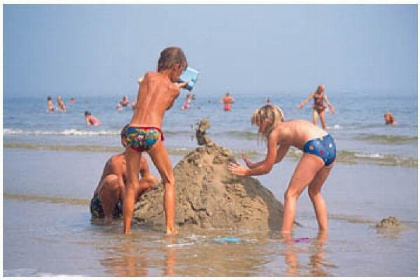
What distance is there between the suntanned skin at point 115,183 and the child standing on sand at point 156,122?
57 centimetres

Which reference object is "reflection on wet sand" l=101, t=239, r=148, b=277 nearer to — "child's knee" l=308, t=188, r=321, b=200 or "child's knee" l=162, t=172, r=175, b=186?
"child's knee" l=162, t=172, r=175, b=186

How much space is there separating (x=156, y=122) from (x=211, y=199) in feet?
3.35

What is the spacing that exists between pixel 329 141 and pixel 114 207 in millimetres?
2229

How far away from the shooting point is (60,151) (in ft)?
→ 52.1

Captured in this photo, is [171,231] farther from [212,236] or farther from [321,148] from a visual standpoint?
[321,148]

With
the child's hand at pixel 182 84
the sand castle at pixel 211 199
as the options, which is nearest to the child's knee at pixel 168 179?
the sand castle at pixel 211 199

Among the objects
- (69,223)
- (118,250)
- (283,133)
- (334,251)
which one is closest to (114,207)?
(69,223)

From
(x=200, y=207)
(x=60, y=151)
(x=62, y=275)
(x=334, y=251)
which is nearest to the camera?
(x=62, y=275)

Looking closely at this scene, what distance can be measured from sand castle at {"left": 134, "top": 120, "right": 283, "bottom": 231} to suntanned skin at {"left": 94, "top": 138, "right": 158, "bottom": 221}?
A: 145mm

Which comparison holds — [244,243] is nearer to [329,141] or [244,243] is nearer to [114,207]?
[329,141]

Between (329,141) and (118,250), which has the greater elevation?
(329,141)

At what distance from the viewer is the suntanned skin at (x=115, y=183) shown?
7.20 m

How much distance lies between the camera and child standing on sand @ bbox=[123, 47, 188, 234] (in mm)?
6328

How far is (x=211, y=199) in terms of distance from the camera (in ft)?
22.8
